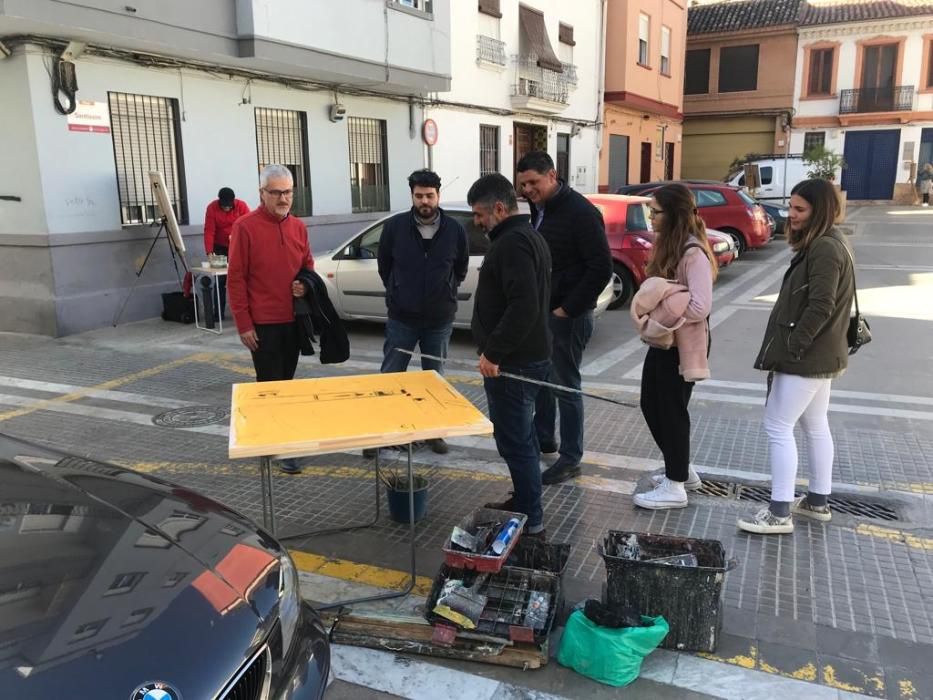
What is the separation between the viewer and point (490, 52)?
16219mm

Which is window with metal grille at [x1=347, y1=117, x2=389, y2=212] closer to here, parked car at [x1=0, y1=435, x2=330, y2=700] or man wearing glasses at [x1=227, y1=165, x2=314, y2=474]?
man wearing glasses at [x1=227, y1=165, x2=314, y2=474]

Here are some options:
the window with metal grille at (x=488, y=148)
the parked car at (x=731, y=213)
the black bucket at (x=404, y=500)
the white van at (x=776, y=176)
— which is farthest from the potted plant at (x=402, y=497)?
the white van at (x=776, y=176)

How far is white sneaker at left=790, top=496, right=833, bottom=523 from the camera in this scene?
159 inches

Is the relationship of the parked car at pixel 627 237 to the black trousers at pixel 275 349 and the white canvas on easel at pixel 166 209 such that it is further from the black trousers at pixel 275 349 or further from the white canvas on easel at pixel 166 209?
the black trousers at pixel 275 349

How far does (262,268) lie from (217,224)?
17.7 ft

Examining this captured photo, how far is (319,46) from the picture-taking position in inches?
413

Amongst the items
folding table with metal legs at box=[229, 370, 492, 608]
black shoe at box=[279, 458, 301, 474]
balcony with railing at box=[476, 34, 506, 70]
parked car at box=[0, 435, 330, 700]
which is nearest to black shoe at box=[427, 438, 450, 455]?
black shoe at box=[279, 458, 301, 474]

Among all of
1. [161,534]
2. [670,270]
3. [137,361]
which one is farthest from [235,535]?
[137,361]

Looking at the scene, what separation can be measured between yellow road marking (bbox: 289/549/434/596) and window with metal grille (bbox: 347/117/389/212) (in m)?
9.98

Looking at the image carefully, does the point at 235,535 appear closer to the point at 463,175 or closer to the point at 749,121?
the point at 463,175

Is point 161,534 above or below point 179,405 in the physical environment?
above

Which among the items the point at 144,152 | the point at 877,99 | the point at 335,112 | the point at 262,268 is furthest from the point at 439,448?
the point at 877,99

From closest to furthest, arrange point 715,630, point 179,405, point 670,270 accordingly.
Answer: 1. point 715,630
2. point 670,270
3. point 179,405

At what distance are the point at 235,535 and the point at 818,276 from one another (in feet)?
9.09
